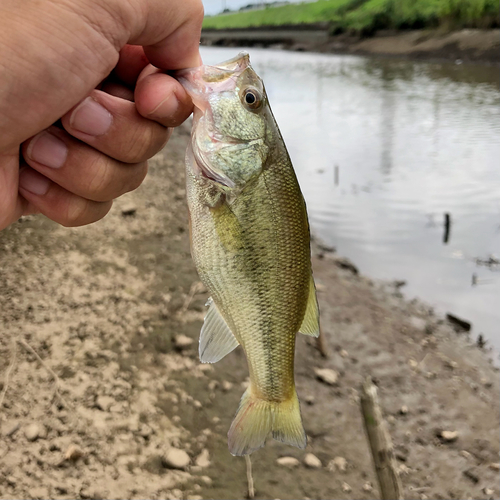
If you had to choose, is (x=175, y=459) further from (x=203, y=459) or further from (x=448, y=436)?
(x=448, y=436)

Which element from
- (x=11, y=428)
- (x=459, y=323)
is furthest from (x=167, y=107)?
(x=459, y=323)

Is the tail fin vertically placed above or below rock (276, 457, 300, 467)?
above

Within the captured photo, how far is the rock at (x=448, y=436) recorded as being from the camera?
17.5 feet

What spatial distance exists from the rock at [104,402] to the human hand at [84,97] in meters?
2.13

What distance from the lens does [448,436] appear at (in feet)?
17.6

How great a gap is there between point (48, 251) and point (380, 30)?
48.7m

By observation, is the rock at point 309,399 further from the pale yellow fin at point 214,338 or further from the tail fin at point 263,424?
the pale yellow fin at point 214,338

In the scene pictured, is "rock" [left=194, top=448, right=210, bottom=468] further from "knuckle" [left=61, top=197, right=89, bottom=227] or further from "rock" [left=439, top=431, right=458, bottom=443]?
"rock" [left=439, top=431, right=458, bottom=443]

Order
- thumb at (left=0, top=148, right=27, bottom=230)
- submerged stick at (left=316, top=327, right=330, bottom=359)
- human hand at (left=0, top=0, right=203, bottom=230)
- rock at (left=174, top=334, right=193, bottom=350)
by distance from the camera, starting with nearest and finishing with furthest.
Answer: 1. human hand at (left=0, top=0, right=203, bottom=230)
2. thumb at (left=0, top=148, right=27, bottom=230)
3. rock at (left=174, top=334, right=193, bottom=350)
4. submerged stick at (left=316, top=327, right=330, bottom=359)

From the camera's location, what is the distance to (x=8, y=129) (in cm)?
186

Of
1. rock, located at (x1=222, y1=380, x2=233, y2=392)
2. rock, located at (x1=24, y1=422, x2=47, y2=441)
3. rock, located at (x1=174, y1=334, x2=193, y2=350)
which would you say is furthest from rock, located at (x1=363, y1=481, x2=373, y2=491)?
rock, located at (x1=24, y1=422, x2=47, y2=441)

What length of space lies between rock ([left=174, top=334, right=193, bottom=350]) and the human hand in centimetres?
274

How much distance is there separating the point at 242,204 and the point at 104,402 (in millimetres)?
2815

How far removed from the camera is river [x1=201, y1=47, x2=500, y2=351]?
30.4 ft
